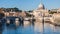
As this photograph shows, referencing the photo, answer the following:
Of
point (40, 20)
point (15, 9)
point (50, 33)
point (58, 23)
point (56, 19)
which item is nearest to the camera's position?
point (50, 33)

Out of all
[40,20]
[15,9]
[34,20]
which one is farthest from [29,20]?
[15,9]

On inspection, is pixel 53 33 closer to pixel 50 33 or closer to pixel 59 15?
pixel 50 33

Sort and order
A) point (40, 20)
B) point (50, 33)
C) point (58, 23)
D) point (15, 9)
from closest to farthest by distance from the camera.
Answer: point (50, 33) → point (58, 23) → point (40, 20) → point (15, 9)

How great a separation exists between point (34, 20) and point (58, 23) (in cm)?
957

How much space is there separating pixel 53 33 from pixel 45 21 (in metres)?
16.0

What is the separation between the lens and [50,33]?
16.1 m

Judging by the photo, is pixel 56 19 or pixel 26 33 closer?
pixel 26 33

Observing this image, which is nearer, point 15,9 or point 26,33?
point 26,33

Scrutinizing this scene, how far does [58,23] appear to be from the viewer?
24.7 meters

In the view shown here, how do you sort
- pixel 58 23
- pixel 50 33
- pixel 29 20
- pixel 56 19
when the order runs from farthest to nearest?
pixel 29 20 < pixel 56 19 < pixel 58 23 < pixel 50 33

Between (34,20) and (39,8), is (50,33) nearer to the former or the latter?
(34,20)

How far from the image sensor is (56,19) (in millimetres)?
26359

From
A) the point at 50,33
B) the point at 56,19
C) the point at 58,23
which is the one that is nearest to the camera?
the point at 50,33

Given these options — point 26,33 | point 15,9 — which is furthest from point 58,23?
point 15,9
